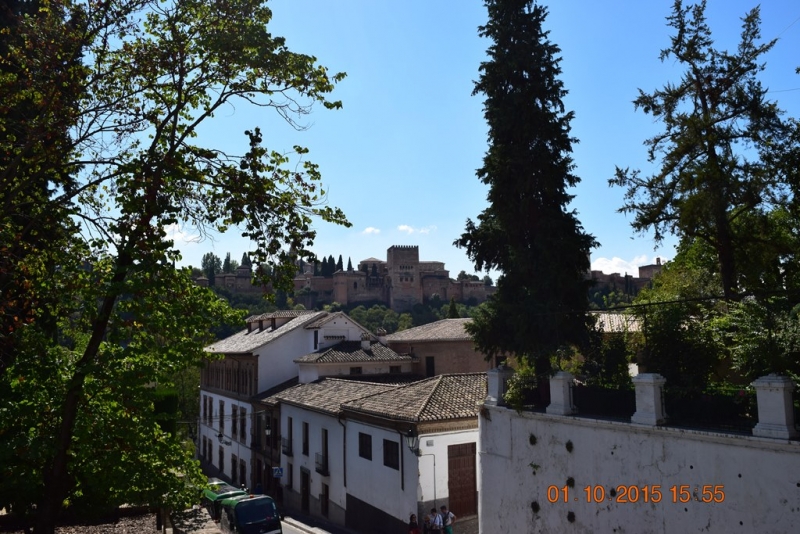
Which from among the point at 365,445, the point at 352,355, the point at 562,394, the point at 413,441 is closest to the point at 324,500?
the point at 365,445

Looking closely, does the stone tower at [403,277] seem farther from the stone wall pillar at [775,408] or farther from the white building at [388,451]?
the stone wall pillar at [775,408]

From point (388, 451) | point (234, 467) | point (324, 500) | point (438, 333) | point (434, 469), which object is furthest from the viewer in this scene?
point (234, 467)

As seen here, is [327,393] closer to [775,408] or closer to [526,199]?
[526,199]

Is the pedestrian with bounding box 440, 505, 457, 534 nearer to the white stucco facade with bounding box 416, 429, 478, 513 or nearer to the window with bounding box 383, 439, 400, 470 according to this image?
the white stucco facade with bounding box 416, 429, 478, 513

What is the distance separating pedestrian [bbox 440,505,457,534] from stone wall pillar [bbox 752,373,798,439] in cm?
993

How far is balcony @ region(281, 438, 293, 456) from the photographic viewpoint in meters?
26.5

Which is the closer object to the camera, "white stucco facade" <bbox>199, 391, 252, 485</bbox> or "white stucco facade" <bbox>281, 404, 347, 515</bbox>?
"white stucco facade" <bbox>281, 404, 347, 515</bbox>

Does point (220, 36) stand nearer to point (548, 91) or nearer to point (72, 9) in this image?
point (72, 9)

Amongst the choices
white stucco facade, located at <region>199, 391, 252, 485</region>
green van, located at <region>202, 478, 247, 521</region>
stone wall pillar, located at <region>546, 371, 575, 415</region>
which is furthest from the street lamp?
white stucco facade, located at <region>199, 391, 252, 485</region>

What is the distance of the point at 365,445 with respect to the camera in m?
20.0

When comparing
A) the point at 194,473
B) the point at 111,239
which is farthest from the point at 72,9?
the point at 194,473

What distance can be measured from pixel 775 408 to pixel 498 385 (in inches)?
242

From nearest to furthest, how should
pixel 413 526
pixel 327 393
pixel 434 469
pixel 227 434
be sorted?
1. pixel 413 526
2. pixel 434 469
3. pixel 327 393
4. pixel 227 434

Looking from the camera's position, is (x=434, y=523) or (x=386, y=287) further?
(x=386, y=287)
